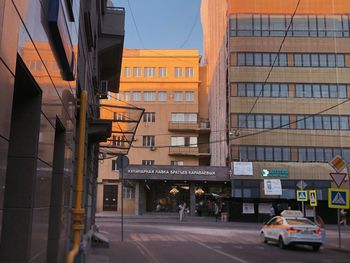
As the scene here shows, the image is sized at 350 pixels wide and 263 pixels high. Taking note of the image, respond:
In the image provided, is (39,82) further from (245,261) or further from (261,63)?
(261,63)

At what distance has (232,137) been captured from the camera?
51.0m

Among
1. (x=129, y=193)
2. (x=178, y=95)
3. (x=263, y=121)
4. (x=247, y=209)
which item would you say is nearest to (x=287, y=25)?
(x=263, y=121)

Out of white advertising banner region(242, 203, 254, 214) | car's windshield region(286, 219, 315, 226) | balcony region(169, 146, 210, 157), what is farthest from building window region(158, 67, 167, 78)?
car's windshield region(286, 219, 315, 226)

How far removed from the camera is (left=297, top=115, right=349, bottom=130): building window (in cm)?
5228

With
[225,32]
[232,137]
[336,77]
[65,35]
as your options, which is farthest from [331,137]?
[65,35]

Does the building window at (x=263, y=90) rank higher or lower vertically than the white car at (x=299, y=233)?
higher

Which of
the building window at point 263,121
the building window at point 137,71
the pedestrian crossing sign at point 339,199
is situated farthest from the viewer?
the building window at point 137,71

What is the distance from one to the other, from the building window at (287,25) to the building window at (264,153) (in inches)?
490

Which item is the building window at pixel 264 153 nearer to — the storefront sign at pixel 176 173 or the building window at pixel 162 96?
the storefront sign at pixel 176 173

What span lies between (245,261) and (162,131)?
2002 inches

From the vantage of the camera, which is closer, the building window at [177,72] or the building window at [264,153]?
the building window at [264,153]

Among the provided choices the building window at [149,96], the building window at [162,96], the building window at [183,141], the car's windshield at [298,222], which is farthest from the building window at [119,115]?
the building window at [162,96]

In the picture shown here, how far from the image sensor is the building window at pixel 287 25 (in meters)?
53.2

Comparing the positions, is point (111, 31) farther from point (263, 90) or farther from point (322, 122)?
point (322, 122)
